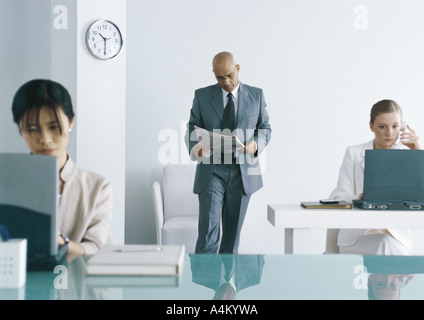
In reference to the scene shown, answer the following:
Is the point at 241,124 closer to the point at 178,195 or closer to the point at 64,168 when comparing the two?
the point at 178,195

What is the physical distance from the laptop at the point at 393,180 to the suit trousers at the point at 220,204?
1068mm

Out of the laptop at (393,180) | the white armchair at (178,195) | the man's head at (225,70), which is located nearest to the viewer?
the laptop at (393,180)

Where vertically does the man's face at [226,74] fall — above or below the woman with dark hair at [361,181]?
above

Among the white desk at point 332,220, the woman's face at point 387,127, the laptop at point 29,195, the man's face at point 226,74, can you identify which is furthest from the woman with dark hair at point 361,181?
the laptop at point 29,195

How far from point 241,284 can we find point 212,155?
2226 mm

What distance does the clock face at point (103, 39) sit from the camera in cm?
387

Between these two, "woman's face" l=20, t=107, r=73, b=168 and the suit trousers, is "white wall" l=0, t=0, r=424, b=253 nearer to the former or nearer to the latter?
the suit trousers

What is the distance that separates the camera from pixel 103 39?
3889mm

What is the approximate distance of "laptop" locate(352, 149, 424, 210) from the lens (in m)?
2.42

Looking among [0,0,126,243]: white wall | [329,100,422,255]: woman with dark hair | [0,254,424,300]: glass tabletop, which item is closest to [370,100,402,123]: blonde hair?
[329,100,422,255]: woman with dark hair

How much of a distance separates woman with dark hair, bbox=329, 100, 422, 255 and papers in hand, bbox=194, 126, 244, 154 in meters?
0.71

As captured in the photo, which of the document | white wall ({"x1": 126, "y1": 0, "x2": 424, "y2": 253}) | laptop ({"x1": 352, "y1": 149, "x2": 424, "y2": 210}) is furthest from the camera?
white wall ({"x1": 126, "y1": 0, "x2": 424, "y2": 253})

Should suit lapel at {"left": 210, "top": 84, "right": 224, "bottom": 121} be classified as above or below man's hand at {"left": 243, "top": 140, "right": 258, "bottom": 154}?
above

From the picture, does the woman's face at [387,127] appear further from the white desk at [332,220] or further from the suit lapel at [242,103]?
the suit lapel at [242,103]
